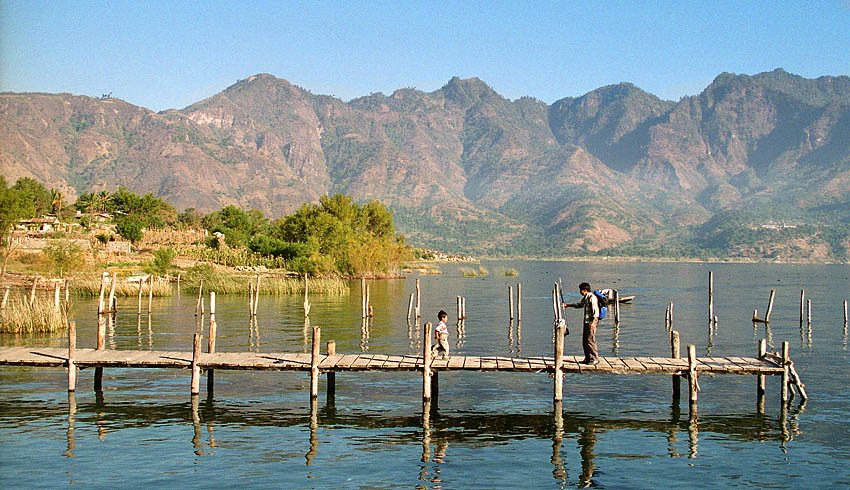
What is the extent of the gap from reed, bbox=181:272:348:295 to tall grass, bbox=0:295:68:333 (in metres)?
24.5

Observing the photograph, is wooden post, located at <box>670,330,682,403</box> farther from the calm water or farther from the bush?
the bush

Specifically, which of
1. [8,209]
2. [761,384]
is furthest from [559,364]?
[8,209]

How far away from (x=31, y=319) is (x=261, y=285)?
28.6m

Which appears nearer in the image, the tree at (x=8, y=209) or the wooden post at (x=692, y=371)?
the wooden post at (x=692, y=371)

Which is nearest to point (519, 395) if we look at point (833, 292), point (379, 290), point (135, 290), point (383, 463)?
point (383, 463)

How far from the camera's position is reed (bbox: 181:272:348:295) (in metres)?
62.1

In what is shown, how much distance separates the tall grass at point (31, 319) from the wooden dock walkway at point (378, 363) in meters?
12.5

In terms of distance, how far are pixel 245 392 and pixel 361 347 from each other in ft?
31.3

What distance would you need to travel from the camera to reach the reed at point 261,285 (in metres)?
62.1

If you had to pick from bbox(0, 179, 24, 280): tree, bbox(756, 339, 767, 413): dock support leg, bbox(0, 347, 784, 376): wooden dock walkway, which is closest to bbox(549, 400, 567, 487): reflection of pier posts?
bbox(0, 347, 784, 376): wooden dock walkway

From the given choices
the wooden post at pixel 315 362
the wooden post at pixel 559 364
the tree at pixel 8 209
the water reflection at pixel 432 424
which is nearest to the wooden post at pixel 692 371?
the water reflection at pixel 432 424

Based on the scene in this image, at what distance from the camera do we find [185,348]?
3209cm

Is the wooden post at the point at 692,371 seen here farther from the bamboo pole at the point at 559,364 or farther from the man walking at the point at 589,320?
the bamboo pole at the point at 559,364

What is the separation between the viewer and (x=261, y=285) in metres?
63.4
